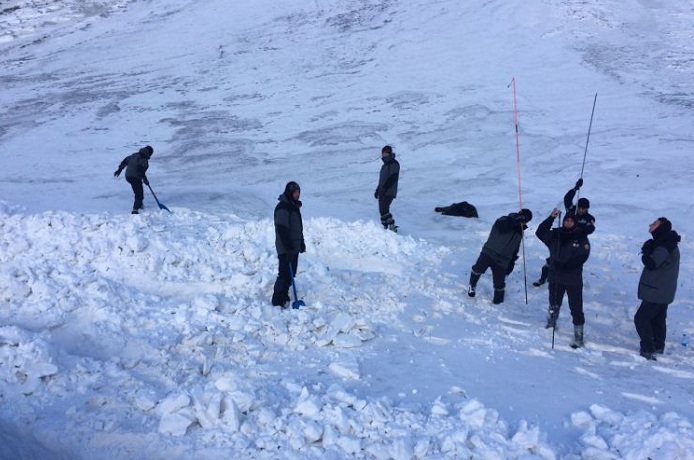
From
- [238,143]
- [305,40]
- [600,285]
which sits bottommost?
[600,285]

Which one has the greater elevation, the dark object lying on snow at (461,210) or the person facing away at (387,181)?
the person facing away at (387,181)

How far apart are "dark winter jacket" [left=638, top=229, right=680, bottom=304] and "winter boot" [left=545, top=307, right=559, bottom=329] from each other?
1121 mm

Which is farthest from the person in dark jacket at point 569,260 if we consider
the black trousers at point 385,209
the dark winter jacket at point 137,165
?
the dark winter jacket at point 137,165

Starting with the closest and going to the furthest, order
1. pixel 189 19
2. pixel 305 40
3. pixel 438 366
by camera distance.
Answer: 1. pixel 438 366
2. pixel 305 40
3. pixel 189 19

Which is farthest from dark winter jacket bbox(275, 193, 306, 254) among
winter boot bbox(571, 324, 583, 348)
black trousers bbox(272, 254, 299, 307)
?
winter boot bbox(571, 324, 583, 348)

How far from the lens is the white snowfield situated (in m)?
5.33

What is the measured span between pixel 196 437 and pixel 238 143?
14.7 metres

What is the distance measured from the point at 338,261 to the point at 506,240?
307 cm

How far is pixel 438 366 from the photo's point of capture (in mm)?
6758

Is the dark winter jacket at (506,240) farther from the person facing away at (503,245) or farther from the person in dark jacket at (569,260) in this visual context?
the person in dark jacket at (569,260)

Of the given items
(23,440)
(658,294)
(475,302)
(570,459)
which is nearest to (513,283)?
(475,302)

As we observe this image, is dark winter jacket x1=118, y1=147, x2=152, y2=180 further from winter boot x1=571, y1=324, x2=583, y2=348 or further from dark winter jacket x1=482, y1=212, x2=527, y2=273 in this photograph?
winter boot x1=571, y1=324, x2=583, y2=348

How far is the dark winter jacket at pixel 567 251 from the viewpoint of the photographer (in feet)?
23.2

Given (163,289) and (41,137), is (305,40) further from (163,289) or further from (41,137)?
(163,289)
